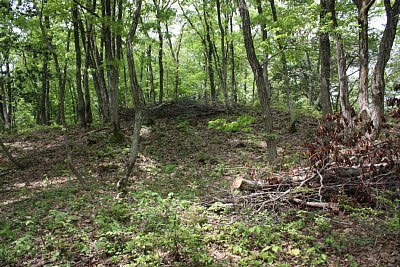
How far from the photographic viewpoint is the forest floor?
162 inches

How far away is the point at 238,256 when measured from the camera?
420 centimetres

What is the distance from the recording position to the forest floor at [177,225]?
13.5ft

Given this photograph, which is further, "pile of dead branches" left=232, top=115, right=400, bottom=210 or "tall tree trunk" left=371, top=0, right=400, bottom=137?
"tall tree trunk" left=371, top=0, right=400, bottom=137

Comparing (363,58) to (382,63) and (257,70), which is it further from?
(257,70)

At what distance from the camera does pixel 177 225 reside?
4793 mm

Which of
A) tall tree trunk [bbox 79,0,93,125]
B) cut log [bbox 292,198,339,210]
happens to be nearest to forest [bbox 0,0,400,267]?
cut log [bbox 292,198,339,210]

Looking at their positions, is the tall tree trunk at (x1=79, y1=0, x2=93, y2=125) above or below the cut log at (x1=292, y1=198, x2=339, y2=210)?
above

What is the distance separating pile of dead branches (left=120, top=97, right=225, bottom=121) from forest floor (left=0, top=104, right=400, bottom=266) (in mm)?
6207

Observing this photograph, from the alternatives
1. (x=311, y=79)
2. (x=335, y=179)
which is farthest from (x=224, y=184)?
(x=311, y=79)

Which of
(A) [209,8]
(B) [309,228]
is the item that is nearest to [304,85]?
(A) [209,8]

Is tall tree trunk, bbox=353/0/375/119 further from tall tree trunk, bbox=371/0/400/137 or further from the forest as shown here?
tall tree trunk, bbox=371/0/400/137

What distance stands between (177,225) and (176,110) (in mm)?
11304

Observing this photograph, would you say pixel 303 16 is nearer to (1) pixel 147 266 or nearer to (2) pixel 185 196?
(2) pixel 185 196

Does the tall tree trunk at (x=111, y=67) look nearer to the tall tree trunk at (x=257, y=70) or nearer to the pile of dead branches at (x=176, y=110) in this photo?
the pile of dead branches at (x=176, y=110)
